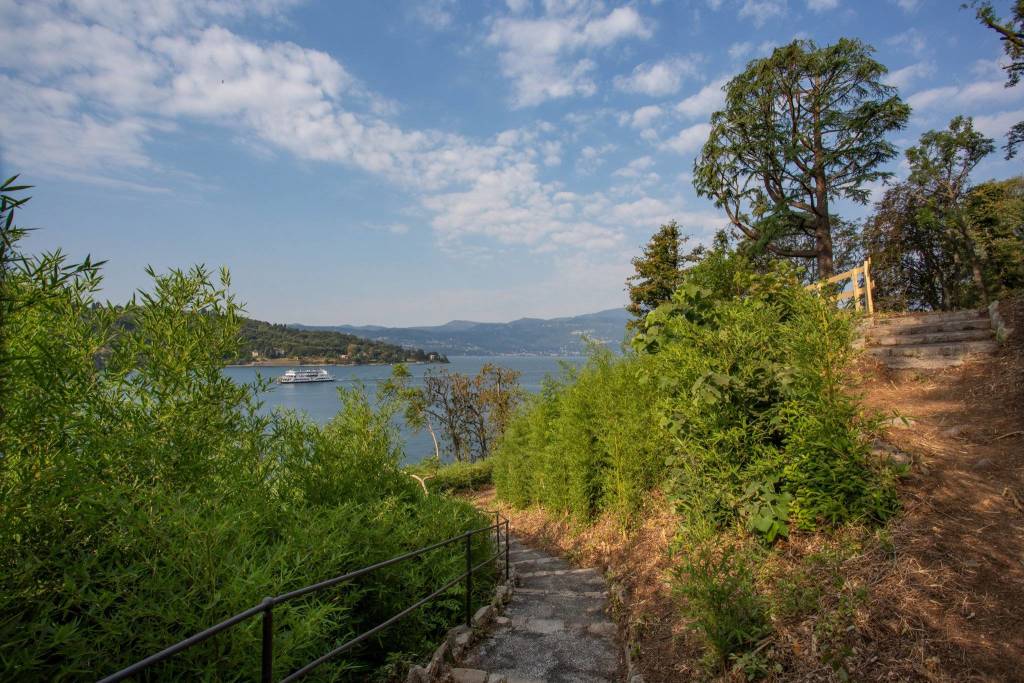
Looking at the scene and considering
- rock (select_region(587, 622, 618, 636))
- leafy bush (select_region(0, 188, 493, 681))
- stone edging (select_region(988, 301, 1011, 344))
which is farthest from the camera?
stone edging (select_region(988, 301, 1011, 344))

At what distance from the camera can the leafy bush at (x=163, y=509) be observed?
84.8 inches

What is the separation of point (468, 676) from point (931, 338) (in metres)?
8.40

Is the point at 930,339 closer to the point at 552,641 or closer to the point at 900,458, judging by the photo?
the point at 900,458

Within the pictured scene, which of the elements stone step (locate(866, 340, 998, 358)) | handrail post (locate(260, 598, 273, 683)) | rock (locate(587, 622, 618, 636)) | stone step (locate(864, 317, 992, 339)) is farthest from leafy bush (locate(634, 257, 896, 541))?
stone step (locate(864, 317, 992, 339))

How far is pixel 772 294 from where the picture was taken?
5.79 m

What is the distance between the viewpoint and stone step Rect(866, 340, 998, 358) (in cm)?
679

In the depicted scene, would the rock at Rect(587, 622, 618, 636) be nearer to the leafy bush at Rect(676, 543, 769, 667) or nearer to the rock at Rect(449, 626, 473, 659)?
the rock at Rect(449, 626, 473, 659)

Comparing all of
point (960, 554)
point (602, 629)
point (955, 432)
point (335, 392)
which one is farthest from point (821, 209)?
point (335, 392)

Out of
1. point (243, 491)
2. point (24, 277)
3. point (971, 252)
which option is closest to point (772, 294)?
point (243, 491)

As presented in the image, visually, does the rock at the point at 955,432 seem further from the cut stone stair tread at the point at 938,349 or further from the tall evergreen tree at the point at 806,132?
the tall evergreen tree at the point at 806,132

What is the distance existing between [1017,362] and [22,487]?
9.06 metres

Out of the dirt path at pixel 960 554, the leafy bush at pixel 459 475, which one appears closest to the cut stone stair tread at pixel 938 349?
the dirt path at pixel 960 554

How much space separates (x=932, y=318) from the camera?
8266 mm

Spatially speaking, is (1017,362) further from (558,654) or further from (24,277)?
(24,277)
